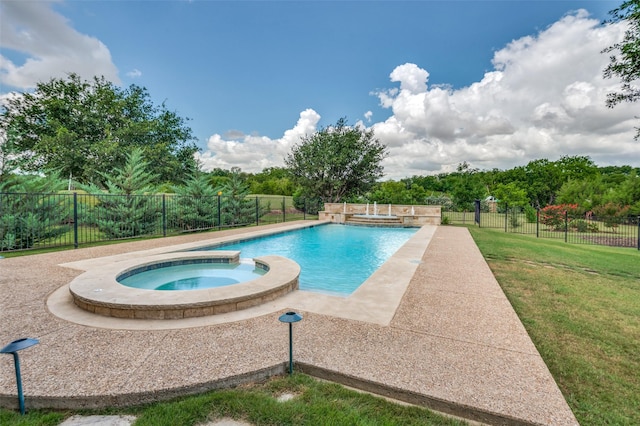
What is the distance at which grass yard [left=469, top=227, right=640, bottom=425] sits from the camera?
7.69 ft

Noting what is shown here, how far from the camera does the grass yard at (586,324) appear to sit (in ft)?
7.69

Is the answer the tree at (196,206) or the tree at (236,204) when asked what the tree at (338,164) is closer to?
the tree at (236,204)

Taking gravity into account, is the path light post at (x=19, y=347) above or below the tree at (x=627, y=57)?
below

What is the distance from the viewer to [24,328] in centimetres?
329

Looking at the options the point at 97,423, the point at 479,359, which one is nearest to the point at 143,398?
the point at 97,423

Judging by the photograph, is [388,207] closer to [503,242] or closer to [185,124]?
[503,242]

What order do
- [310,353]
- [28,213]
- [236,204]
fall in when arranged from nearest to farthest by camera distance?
1. [310,353]
2. [28,213]
3. [236,204]

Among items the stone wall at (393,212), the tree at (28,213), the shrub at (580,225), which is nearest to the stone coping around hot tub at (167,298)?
the tree at (28,213)

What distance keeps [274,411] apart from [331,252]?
7.69 metres

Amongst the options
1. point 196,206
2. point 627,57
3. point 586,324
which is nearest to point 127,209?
point 196,206

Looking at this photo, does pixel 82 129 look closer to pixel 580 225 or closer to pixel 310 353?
pixel 310 353

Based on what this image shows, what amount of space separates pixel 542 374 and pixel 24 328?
16.8ft

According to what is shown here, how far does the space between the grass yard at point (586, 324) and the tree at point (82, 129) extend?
1709 centimetres

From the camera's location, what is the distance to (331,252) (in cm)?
970
